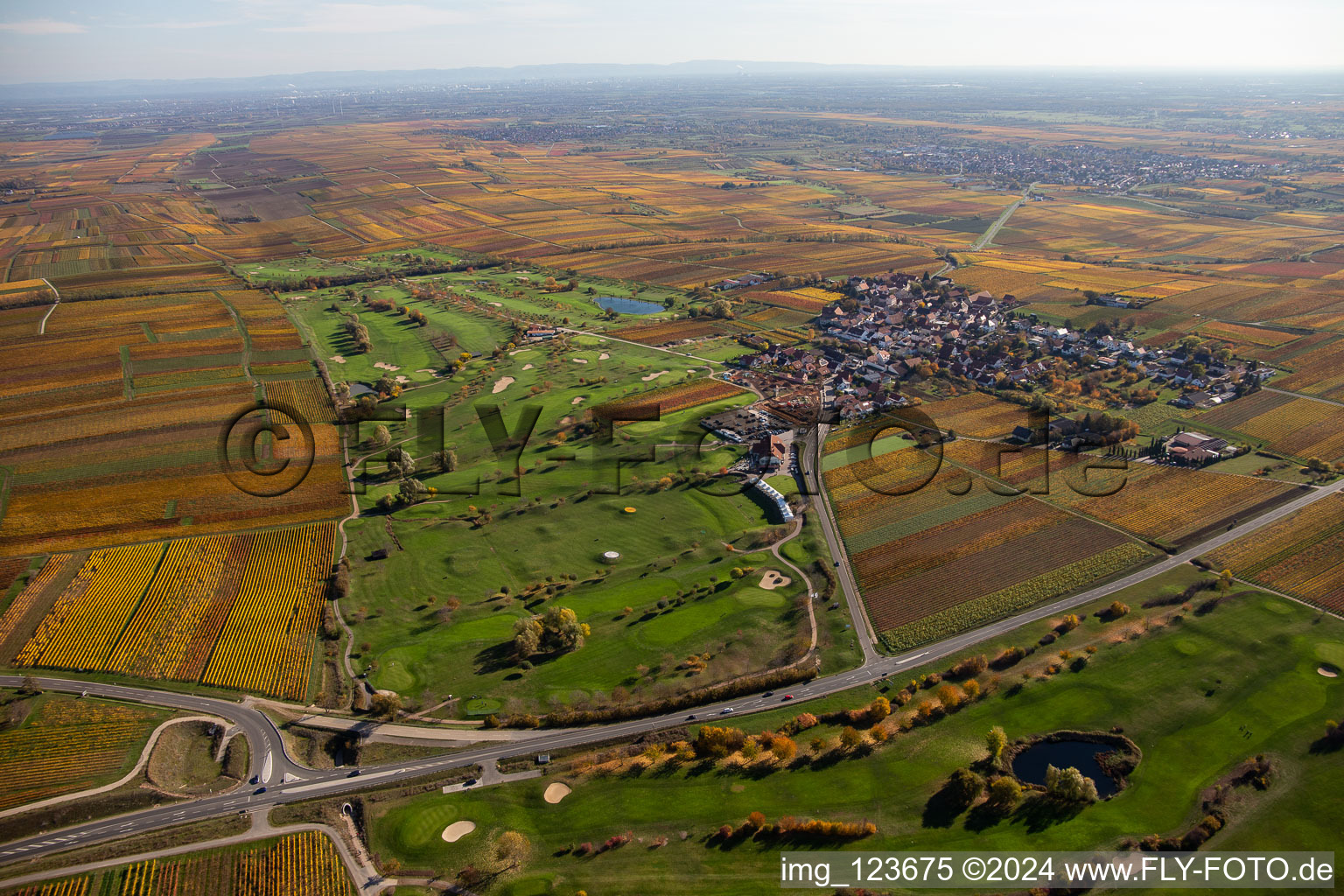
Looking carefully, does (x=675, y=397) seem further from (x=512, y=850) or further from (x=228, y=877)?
(x=228, y=877)

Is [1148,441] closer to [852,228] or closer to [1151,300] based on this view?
[1151,300]

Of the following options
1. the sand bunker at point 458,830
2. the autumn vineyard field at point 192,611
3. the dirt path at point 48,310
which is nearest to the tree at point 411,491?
the autumn vineyard field at point 192,611

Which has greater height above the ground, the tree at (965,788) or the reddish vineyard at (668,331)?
the reddish vineyard at (668,331)

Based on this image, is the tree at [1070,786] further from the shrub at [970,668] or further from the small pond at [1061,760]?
the shrub at [970,668]

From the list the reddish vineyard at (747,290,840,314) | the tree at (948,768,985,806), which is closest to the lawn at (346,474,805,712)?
the tree at (948,768,985,806)

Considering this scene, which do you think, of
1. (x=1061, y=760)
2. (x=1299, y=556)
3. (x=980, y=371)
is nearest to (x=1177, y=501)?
(x=1299, y=556)

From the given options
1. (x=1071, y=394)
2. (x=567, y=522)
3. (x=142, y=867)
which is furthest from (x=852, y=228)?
(x=142, y=867)

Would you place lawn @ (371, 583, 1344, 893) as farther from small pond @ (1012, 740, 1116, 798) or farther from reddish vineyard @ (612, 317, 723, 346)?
reddish vineyard @ (612, 317, 723, 346)
